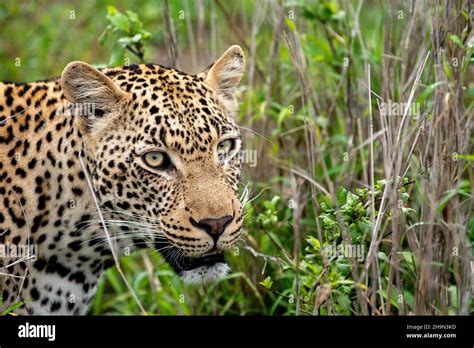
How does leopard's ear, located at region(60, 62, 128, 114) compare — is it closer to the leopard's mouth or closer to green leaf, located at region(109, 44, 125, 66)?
the leopard's mouth

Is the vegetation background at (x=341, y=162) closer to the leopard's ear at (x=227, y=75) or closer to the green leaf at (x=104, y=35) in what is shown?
the green leaf at (x=104, y=35)

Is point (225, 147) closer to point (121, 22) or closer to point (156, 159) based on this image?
point (156, 159)

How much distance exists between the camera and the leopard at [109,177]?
525 cm

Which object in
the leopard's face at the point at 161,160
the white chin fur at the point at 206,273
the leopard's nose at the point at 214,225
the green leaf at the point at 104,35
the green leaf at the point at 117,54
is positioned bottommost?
the white chin fur at the point at 206,273

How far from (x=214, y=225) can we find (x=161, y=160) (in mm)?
560

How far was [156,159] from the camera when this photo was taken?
5.32 meters

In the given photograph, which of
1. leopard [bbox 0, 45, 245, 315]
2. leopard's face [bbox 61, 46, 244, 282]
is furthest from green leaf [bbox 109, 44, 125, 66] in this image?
leopard's face [bbox 61, 46, 244, 282]

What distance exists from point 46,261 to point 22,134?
793 mm

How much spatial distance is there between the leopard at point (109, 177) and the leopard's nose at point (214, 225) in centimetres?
1

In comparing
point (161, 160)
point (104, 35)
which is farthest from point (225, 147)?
point (104, 35)

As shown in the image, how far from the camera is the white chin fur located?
534 centimetres

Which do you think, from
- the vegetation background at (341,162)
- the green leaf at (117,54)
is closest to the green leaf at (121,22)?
the vegetation background at (341,162)

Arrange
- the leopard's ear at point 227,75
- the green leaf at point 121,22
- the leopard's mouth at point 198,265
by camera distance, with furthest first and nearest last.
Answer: the green leaf at point 121,22 → the leopard's ear at point 227,75 → the leopard's mouth at point 198,265

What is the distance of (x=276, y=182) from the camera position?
725cm
